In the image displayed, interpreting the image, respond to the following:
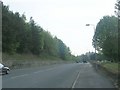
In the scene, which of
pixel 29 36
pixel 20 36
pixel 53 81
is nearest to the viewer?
pixel 53 81

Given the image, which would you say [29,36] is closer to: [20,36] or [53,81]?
[20,36]

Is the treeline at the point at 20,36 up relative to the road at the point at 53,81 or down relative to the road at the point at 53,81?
up

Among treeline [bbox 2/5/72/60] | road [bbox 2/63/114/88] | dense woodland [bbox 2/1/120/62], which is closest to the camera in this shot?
road [bbox 2/63/114/88]

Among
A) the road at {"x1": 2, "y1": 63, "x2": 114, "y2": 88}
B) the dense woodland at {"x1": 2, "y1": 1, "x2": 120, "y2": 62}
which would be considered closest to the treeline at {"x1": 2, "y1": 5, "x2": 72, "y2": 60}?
the dense woodland at {"x1": 2, "y1": 1, "x2": 120, "y2": 62}

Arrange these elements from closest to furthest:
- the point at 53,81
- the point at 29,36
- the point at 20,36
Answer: the point at 53,81 → the point at 20,36 → the point at 29,36

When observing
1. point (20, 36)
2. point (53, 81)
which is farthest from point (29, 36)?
point (53, 81)

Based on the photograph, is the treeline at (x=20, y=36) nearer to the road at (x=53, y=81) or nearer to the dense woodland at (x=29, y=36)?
the dense woodland at (x=29, y=36)

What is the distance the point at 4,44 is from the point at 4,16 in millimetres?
7100

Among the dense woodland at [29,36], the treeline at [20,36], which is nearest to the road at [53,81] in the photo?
the dense woodland at [29,36]

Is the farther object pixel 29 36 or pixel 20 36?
pixel 29 36

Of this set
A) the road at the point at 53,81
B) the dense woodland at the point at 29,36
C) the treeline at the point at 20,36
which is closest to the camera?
the road at the point at 53,81

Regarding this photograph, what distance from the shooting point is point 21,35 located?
102188mm

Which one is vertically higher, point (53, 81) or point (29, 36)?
point (29, 36)

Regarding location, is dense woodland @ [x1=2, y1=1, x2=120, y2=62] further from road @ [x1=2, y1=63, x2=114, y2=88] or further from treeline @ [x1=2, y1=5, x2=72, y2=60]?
road @ [x1=2, y1=63, x2=114, y2=88]
